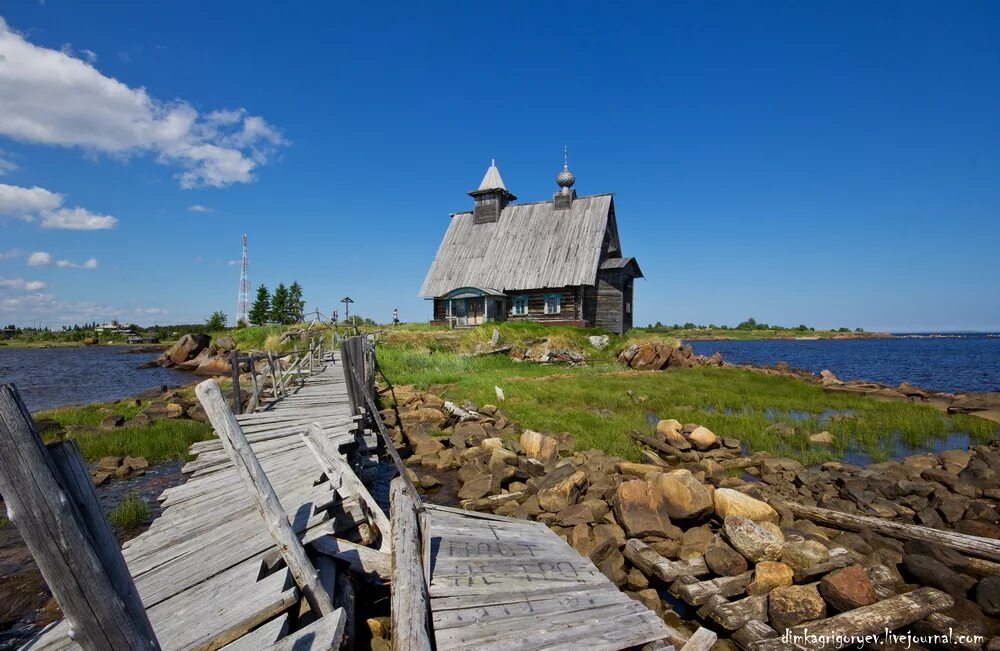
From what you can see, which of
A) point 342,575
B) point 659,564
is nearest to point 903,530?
point 659,564

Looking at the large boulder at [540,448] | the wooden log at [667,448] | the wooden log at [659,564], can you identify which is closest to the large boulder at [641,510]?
the wooden log at [659,564]

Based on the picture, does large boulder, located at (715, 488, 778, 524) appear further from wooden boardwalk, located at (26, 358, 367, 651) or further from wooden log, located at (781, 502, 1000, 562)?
wooden boardwalk, located at (26, 358, 367, 651)

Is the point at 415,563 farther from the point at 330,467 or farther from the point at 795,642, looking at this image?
the point at 795,642

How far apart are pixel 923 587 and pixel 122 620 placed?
23.9 feet

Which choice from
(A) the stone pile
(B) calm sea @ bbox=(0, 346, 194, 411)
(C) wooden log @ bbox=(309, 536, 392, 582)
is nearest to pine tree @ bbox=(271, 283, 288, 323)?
(B) calm sea @ bbox=(0, 346, 194, 411)

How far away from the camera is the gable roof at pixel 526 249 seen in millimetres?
31156

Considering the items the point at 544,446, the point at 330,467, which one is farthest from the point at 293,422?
the point at 544,446

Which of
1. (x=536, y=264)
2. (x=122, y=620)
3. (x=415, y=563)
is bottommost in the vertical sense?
(x=415, y=563)

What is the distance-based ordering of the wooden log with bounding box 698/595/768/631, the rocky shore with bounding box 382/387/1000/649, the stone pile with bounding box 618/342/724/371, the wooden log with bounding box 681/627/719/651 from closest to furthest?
the wooden log with bounding box 681/627/719/651, the wooden log with bounding box 698/595/768/631, the rocky shore with bounding box 382/387/1000/649, the stone pile with bounding box 618/342/724/371

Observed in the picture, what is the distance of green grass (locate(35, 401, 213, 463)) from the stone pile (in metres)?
Answer: 19.0

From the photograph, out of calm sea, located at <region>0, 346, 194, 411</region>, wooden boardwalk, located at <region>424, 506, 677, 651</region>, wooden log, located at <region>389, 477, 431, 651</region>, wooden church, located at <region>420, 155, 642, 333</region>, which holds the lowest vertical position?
calm sea, located at <region>0, 346, 194, 411</region>

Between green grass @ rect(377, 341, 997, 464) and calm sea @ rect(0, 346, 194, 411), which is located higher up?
green grass @ rect(377, 341, 997, 464)

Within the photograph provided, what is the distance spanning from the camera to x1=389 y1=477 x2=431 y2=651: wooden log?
3324 millimetres

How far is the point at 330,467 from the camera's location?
257 inches
